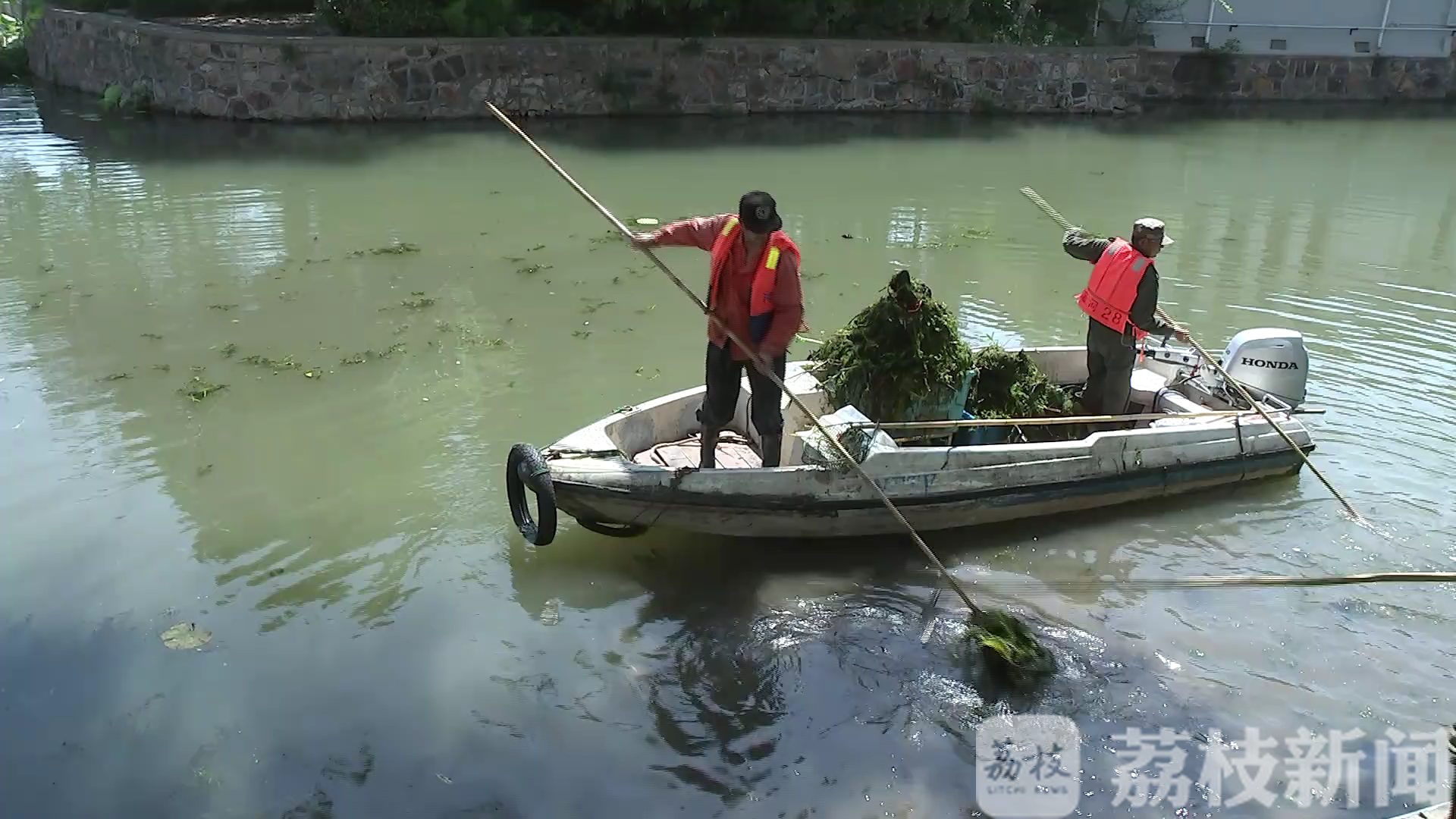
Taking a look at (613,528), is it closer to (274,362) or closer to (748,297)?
(748,297)

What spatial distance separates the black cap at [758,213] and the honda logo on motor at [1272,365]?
3.71m

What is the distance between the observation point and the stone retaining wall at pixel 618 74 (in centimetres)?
1800

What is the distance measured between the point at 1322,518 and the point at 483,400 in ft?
18.8

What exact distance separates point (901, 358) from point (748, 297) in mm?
1123

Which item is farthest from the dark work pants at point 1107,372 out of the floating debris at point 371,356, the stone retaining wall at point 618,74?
the stone retaining wall at point 618,74

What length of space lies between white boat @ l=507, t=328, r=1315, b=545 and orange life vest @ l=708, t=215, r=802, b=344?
0.82 m

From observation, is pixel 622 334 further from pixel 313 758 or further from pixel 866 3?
pixel 866 3

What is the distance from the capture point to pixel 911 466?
614 cm

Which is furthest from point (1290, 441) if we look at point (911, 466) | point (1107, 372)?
point (911, 466)

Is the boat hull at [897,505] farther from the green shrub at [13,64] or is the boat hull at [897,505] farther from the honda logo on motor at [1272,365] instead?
the green shrub at [13,64]

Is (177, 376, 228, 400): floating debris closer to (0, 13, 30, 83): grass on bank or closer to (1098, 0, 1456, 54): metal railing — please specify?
(0, 13, 30, 83): grass on bank

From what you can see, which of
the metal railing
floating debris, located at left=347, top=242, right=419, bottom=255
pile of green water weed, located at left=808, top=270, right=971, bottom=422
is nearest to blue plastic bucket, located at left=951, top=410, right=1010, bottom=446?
pile of green water weed, located at left=808, top=270, right=971, bottom=422

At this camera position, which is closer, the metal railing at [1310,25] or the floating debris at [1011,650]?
the floating debris at [1011,650]

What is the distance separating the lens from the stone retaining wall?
18.0 m
